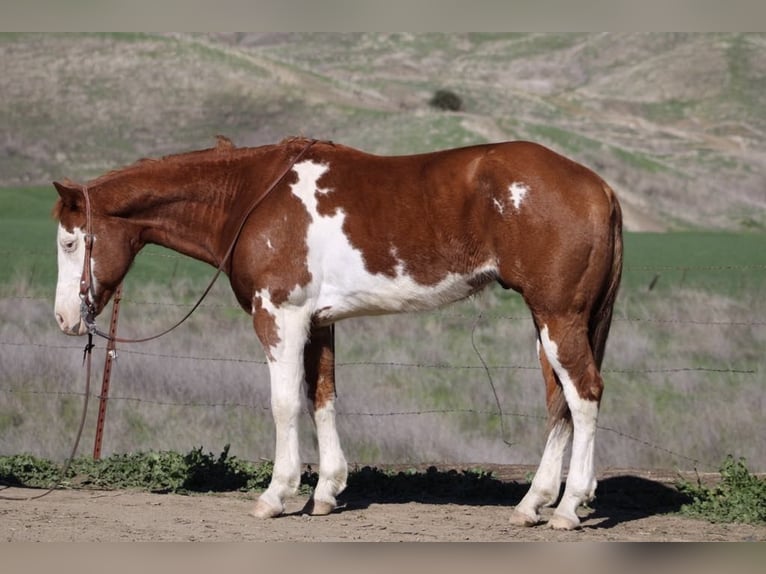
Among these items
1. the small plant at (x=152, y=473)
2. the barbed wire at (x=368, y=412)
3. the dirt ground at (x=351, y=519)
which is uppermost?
the barbed wire at (x=368, y=412)

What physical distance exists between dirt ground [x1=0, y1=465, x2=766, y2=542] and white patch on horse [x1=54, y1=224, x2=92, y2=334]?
1.26 m

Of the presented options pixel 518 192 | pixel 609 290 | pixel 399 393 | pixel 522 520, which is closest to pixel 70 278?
pixel 518 192

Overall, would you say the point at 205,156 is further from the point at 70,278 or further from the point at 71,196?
the point at 70,278

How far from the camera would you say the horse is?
278 inches

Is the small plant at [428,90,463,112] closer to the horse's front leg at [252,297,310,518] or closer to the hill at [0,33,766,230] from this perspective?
the hill at [0,33,766,230]

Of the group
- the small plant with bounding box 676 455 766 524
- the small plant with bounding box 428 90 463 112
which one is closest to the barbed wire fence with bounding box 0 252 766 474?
the small plant with bounding box 676 455 766 524

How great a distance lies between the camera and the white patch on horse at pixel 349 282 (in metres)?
7.34

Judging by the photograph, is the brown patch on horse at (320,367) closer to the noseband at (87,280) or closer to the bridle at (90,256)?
the bridle at (90,256)

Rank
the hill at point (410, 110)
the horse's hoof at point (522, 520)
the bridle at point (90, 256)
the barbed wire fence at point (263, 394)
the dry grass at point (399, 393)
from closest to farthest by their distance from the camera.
A: the horse's hoof at point (522, 520)
the bridle at point (90, 256)
the dry grass at point (399, 393)
the barbed wire fence at point (263, 394)
the hill at point (410, 110)

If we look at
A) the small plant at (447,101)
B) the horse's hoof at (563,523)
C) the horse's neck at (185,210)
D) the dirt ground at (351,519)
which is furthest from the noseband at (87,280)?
the small plant at (447,101)

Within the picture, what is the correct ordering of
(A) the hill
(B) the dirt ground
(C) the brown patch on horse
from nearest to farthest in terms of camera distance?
(B) the dirt ground, (C) the brown patch on horse, (A) the hill

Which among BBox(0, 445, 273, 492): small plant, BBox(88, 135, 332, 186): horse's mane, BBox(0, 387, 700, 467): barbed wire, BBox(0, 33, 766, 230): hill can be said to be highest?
BBox(0, 33, 766, 230): hill

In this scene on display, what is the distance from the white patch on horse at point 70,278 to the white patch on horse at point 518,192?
2.80 metres

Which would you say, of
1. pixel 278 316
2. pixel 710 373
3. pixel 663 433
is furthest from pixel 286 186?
pixel 710 373
